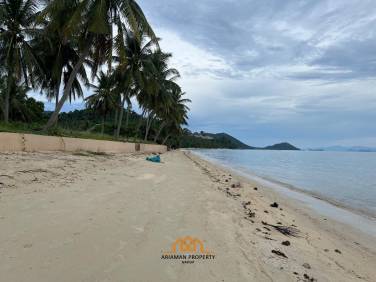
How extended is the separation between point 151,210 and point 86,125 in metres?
47.4

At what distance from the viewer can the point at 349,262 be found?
3840 millimetres

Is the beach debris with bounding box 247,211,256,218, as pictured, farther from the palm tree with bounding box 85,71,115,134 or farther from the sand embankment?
the palm tree with bounding box 85,71,115,134

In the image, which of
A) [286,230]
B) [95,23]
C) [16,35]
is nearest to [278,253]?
[286,230]

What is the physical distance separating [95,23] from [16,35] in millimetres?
7806

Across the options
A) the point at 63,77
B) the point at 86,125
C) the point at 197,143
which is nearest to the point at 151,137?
the point at 86,125

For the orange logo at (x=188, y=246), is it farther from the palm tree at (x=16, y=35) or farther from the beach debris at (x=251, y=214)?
the palm tree at (x=16, y=35)

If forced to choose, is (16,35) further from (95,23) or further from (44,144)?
(44,144)

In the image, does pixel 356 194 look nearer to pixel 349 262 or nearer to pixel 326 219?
pixel 326 219

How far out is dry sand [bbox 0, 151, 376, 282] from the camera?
98.8 inches

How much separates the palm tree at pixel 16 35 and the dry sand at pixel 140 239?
14.0 meters

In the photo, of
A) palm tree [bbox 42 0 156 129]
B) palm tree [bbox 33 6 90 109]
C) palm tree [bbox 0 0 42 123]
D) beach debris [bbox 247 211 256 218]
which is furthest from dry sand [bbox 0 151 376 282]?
palm tree [bbox 33 6 90 109]

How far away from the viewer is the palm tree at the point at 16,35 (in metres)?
17.3

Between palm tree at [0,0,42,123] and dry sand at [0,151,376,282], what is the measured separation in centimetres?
1400

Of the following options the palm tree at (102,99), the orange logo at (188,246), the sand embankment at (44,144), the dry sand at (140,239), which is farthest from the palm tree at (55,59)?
the orange logo at (188,246)
